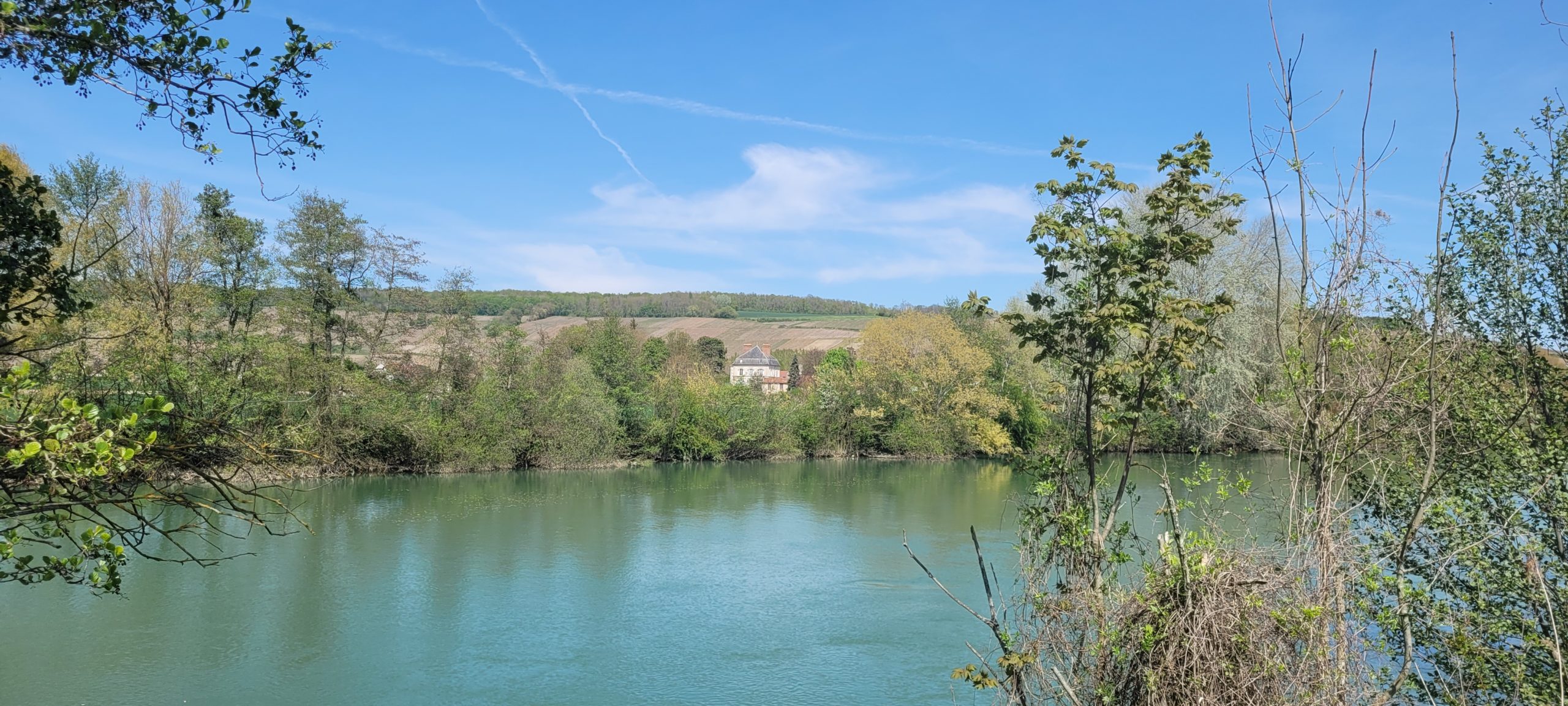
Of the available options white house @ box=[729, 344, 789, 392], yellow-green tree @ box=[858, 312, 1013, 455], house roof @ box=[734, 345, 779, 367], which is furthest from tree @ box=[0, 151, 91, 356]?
house roof @ box=[734, 345, 779, 367]

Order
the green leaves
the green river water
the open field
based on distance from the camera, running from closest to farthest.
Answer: the green leaves
the green river water
the open field

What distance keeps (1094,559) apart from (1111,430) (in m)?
1.19

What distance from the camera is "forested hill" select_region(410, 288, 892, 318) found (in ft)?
252

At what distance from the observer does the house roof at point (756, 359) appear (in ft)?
217

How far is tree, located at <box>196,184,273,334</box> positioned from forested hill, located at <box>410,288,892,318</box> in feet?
147

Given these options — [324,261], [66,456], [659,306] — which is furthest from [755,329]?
[66,456]

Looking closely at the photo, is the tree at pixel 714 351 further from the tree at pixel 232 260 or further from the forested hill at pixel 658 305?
the tree at pixel 232 260

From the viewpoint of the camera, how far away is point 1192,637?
→ 402 centimetres

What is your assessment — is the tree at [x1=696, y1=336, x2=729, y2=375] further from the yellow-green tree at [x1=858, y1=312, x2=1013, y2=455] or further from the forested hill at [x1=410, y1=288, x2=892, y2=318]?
the yellow-green tree at [x1=858, y1=312, x2=1013, y2=455]

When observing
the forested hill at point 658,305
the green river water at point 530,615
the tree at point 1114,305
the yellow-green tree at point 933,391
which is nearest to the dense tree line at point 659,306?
the forested hill at point 658,305

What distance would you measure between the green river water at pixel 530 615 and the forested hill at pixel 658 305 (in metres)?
53.4

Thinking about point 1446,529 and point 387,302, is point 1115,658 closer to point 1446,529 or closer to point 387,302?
point 1446,529

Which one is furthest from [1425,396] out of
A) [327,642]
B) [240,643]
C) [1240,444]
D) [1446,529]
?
[1240,444]

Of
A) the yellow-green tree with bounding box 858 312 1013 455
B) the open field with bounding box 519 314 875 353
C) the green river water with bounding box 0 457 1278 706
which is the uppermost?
the open field with bounding box 519 314 875 353
